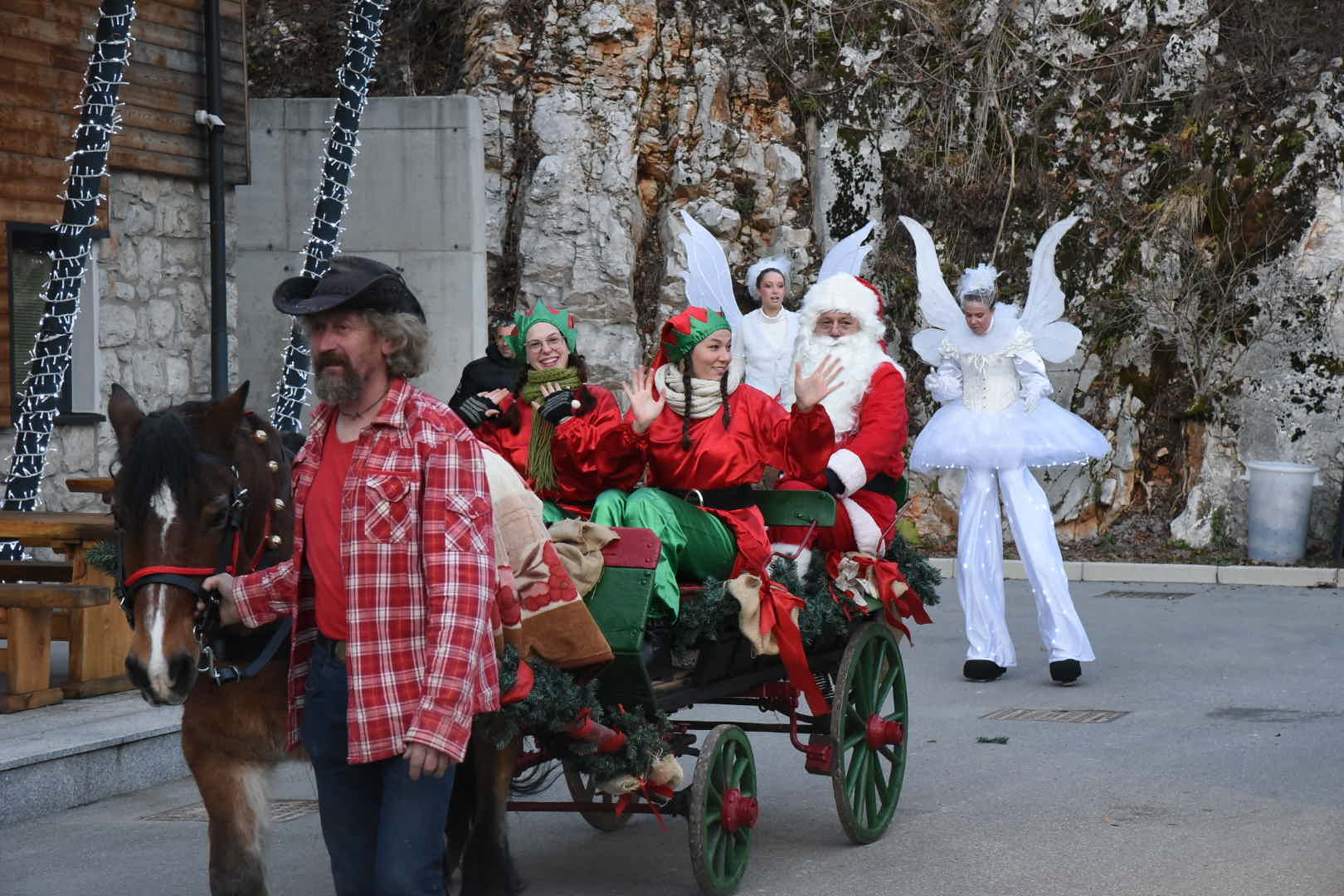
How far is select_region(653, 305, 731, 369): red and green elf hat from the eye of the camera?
18.5 feet

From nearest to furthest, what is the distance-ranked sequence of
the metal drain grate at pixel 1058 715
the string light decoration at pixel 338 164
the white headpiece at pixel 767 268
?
the metal drain grate at pixel 1058 715 < the white headpiece at pixel 767 268 < the string light decoration at pixel 338 164

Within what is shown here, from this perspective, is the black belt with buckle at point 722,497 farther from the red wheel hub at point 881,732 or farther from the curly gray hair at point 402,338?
the curly gray hair at point 402,338

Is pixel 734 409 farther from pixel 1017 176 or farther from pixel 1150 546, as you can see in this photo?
pixel 1017 176

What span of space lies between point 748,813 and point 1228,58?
13.7 m

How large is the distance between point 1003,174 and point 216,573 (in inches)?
561

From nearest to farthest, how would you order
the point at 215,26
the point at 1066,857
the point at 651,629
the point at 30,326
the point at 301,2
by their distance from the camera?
the point at 651,629
the point at 1066,857
the point at 30,326
the point at 215,26
the point at 301,2

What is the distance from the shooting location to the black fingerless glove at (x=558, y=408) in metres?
5.81

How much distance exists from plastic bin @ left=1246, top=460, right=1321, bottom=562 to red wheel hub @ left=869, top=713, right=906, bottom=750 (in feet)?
31.9

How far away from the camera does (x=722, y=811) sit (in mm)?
5004

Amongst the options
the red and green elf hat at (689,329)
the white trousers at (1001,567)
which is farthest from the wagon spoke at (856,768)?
the white trousers at (1001,567)

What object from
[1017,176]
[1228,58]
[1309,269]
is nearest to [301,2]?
[1017,176]

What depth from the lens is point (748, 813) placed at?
5066 mm

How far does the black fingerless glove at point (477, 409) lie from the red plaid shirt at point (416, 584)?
3.00 meters

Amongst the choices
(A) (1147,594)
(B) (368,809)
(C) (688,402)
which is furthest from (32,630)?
(A) (1147,594)
